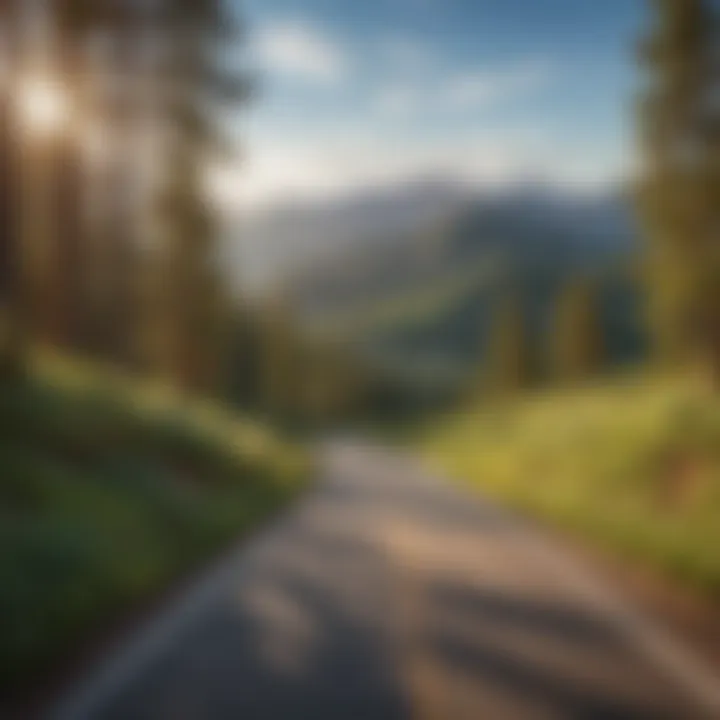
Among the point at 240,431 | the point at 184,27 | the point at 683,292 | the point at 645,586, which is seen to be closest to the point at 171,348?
the point at 240,431

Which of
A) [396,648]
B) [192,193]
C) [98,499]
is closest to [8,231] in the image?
[98,499]

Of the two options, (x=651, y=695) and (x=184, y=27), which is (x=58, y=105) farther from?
(x=651, y=695)

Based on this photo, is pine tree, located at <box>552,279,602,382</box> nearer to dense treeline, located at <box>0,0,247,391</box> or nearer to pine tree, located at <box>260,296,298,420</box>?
pine tree, located at <box>260,296,298,420</box>

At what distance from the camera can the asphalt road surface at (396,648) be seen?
698cm

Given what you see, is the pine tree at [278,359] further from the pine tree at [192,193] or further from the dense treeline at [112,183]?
the dense treeline at [112,183]

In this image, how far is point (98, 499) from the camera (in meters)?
14.2

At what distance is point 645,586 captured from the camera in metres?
11.9

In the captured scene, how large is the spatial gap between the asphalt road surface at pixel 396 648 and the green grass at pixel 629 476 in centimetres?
158

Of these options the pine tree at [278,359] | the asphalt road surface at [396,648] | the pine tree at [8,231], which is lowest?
the asphalt road surface at [396,648]

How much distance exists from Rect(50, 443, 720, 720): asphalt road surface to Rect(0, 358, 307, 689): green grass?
2.51 feet

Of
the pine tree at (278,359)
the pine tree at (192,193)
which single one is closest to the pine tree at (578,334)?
the pine tree at (278,359)

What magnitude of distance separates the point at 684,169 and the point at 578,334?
135 feet

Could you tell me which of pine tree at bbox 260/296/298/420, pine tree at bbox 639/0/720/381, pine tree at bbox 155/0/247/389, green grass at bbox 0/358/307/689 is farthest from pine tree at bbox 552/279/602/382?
green grass at bbox 0/358/307/689

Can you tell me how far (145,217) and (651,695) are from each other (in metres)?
30.6
